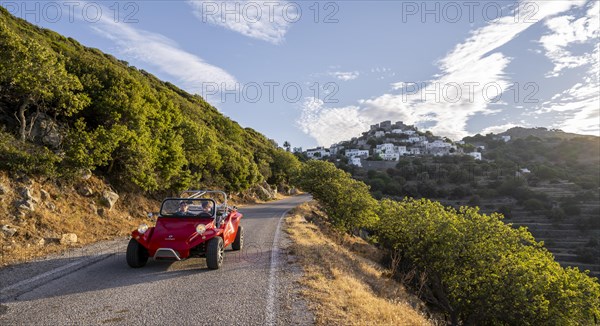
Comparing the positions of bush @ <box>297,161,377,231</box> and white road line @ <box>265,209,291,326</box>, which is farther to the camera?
bush @ <box>297,161,377,231</box>

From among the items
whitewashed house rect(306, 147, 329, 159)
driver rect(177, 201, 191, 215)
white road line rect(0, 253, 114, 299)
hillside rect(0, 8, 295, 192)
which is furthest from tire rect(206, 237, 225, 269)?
whitewashed house rect(306, 147, 329, 159)

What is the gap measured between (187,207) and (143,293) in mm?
2856

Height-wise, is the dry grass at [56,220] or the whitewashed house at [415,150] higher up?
the whitewashed house at [415,150]

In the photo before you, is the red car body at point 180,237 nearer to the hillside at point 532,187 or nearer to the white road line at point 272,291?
the white road line at point 272,291

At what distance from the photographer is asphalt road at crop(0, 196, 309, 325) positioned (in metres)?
4.46

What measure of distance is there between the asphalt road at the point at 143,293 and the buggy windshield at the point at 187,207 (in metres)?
1.17

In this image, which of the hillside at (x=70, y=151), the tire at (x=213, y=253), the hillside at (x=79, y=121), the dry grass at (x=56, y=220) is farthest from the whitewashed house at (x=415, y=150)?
the tire at (x=213, y=253)

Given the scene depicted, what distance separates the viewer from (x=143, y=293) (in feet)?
17.8

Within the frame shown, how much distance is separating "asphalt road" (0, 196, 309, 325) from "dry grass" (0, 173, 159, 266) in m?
1.54

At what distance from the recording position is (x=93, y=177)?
14.0 meters

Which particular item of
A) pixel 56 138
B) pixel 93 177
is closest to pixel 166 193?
pixel 93 177

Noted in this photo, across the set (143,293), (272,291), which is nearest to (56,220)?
(143,293)

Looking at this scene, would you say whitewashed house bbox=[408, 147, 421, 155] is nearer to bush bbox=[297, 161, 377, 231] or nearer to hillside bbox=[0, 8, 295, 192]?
bush bbox=[297, 161, 377, 231]

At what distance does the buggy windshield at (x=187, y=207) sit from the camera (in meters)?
7.70
